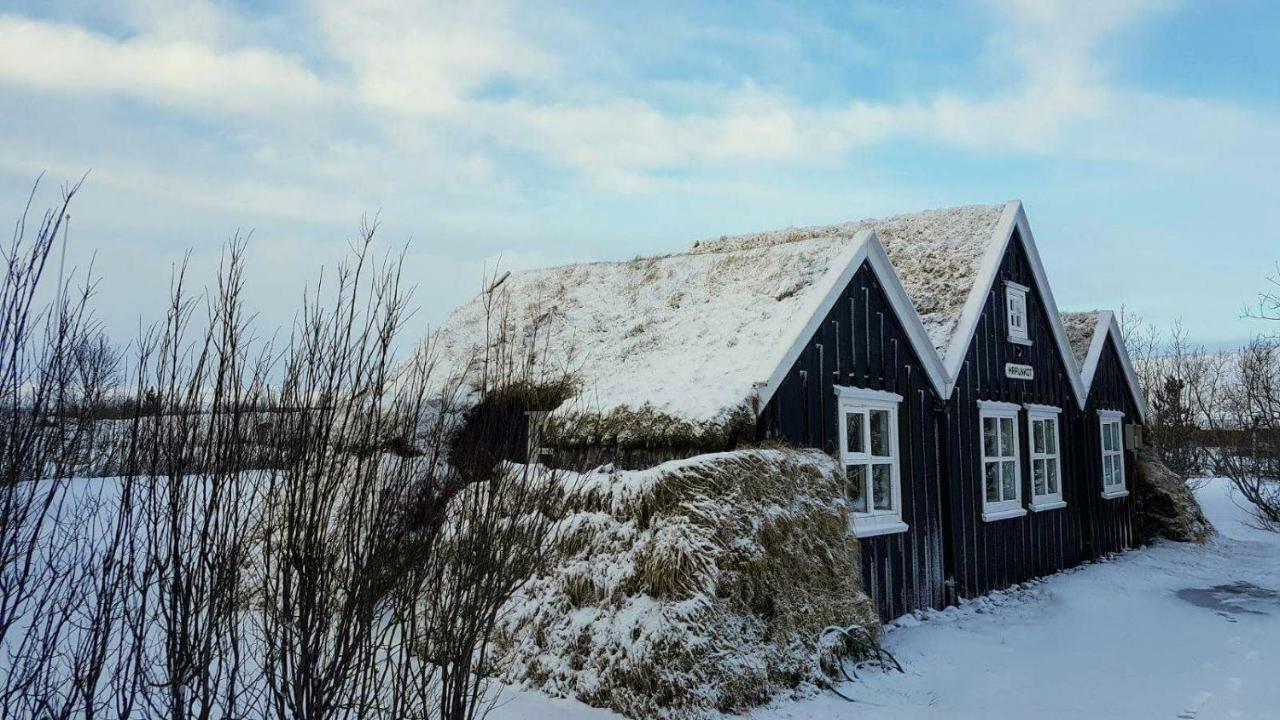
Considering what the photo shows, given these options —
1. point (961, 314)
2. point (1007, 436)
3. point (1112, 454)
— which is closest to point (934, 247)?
point (961, 314)

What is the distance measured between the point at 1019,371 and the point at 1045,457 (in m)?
1.73

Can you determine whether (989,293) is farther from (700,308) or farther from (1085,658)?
(1085,658)

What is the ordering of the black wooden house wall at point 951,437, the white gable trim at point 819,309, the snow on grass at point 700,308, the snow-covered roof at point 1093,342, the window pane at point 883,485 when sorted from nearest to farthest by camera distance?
the white gable trim at point 819,309
the snow on grass at point 700,308
the black wooden house wall at point 951,437
the window pane at point 883,485
the snow-covered roof at point 1093,342

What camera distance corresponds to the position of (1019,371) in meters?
15.0

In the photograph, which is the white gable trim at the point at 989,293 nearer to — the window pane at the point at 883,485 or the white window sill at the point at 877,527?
the window pane at the point at 883,485

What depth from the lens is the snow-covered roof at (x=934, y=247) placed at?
14.0 m

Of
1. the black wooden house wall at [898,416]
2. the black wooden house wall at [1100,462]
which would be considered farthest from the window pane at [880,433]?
the black wooden house wall at [1100,462]

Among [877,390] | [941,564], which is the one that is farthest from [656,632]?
[941,564]

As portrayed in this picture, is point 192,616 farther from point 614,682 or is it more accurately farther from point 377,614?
point 614,682

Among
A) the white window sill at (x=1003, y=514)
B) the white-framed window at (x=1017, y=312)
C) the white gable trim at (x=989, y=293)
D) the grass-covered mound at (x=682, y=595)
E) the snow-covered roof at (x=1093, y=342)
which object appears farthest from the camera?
the snow-covered roof at (x=1093, y=342)

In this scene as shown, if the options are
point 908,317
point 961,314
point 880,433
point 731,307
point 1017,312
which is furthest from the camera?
point 1017,312

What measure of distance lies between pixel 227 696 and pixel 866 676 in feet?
19.2

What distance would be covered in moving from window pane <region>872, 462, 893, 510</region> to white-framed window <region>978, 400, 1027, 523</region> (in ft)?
9.25

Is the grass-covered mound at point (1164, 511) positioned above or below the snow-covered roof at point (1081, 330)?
below
